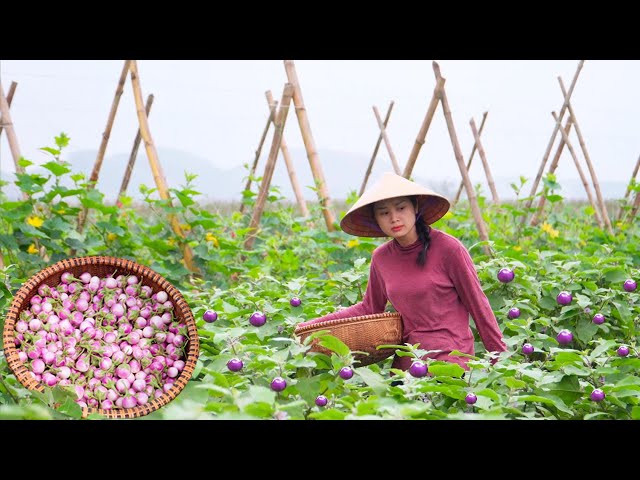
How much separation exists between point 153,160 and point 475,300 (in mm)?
2891

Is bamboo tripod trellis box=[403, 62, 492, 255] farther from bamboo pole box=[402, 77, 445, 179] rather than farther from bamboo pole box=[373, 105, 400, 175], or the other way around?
bamboo pole box=[373, 105, 400, 175]

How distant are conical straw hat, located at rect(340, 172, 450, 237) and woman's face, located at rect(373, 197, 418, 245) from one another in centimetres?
4

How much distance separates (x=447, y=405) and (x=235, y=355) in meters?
0.61

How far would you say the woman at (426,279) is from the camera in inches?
102

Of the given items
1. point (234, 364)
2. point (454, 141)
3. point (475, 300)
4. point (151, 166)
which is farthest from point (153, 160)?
point (234, 364)

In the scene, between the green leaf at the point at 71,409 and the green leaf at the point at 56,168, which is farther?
the green leaf at the point at 56,168

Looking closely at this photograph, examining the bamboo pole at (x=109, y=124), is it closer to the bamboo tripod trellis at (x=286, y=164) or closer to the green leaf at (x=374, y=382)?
the bamboo tripod trellis at (x=286, y=164)

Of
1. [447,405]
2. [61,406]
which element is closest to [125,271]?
[61,406]

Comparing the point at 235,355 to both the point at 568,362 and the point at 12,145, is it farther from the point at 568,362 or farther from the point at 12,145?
the point at 12,145

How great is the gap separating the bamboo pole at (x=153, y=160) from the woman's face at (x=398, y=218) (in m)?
2.33

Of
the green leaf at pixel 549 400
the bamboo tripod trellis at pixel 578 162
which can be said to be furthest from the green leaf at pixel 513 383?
the bamboo tripod trellis at pixel 578 162

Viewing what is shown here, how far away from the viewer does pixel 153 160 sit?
498 cm

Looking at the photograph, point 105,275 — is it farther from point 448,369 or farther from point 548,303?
point 548,303

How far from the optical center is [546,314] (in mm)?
3398
